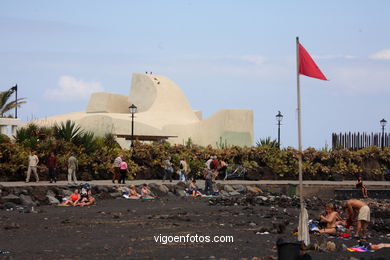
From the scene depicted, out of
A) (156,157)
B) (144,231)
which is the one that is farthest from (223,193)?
(144,231)

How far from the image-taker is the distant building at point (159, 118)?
5325 centimetres

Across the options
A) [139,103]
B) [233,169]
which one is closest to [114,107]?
[139,103]

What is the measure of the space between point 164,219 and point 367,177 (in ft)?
79.7

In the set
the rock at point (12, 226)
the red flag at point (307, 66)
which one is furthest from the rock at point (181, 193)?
the red flag at point (307, 66)

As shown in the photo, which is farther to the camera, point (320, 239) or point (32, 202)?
point (32, 202)

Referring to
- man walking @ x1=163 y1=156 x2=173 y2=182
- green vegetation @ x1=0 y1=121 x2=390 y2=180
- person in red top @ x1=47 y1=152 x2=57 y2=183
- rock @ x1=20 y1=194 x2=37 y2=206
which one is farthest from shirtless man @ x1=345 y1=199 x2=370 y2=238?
green vegetation @ x1=0 y1=121 x2=390 y2=180

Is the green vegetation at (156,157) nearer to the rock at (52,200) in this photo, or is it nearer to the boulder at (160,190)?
the boulder at (160,190)

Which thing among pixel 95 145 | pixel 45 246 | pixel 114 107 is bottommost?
pixel 45 246

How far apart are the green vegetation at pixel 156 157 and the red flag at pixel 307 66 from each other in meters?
20.0

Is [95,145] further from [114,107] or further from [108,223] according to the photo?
[114,107]

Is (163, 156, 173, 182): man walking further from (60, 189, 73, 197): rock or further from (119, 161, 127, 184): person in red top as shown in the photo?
(60, 189, 73, 197): rock

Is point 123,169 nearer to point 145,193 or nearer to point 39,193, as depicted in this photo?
point 145,193

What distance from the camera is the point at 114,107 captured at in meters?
60.7

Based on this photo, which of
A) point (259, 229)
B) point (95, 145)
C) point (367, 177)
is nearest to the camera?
point (259, 229)
